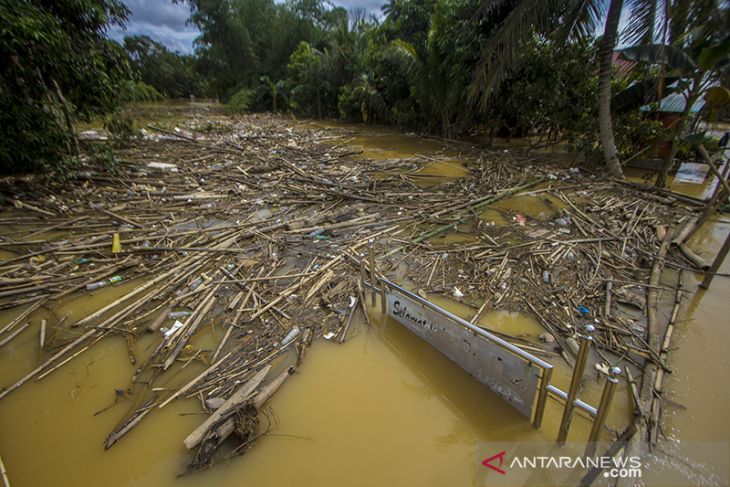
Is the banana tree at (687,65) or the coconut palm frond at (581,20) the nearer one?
the banana tree at (687,65)

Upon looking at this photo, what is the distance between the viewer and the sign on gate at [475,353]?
2.05 m

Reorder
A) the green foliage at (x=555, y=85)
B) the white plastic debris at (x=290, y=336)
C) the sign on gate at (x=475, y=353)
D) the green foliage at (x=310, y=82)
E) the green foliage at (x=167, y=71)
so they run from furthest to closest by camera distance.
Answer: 1. the green foliage at (x=167, y=71)
2. the green foliage at (x=310, y=82)
3. the green foliage at (x=555, y=85)
4. the white plastic debris at (x=290, y=336)
5. the sign on gate at (x=475, y=353)

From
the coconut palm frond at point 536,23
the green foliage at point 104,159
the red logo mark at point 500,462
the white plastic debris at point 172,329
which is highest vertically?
the coconut palm frond at point 536,23

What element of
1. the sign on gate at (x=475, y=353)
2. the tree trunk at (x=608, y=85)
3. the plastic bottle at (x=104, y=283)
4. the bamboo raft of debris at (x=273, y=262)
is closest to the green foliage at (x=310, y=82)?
the bamboo raft of debris at (x=273, y=262)

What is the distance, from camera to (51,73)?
17.2ft

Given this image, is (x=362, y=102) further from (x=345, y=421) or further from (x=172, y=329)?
(x=345, y=421)

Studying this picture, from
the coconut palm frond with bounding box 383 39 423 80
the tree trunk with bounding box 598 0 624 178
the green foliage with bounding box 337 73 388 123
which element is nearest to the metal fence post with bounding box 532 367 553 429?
the tree trunk with bounding box 598 0 624 178

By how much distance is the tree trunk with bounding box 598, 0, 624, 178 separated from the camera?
639 centimetres

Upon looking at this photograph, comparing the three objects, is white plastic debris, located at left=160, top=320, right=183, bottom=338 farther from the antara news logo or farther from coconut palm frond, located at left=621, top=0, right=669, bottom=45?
coconut palm frond, located at left=621, top=0, right=669, bottom=45

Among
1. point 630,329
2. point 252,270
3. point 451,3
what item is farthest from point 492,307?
point 451,3

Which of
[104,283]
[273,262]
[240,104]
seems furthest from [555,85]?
[240,104]

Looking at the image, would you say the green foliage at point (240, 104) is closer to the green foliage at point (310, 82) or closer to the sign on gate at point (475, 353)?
the green foliage at point (310, 82)
